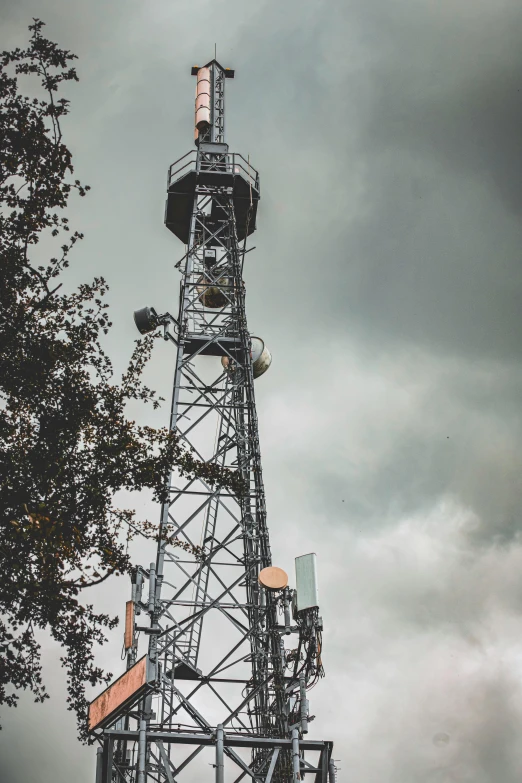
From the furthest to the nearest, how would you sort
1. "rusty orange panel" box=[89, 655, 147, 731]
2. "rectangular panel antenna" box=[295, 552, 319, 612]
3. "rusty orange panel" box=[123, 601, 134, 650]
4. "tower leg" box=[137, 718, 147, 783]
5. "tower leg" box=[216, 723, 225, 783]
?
"rectangular panel antenna" box=[295, 552, 319, 612], "rusty orange panel" box=[123, 601, 134, 650], "rusty orange panel" box=[89, 655, 147, 731], "tower leg" box=[216, 723, 225, 783], "tower leg" box=[137, 718, 147, 783]

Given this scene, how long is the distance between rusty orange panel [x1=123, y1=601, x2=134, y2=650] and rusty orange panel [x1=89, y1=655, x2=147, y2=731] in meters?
1.00

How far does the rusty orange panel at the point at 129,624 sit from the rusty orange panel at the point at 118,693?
100 centimetres

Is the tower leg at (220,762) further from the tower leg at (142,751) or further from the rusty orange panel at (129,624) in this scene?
the rusty orange panel at (129,624)

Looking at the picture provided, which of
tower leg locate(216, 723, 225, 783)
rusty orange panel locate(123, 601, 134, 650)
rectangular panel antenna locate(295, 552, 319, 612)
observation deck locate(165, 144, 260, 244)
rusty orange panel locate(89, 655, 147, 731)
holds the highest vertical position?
observation deck locate(165, 144, 260, 244)

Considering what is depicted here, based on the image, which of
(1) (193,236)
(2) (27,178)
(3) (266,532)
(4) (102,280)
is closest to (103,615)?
(4) (102,280)

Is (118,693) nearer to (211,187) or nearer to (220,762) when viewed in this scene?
(220,762)

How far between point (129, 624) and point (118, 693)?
174 centimetres

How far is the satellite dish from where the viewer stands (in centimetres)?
2185

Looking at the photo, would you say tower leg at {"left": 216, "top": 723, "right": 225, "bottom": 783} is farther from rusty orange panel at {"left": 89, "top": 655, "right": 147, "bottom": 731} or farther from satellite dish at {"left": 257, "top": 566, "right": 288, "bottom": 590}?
satellite dish at {"left": 257, "top": 566, "right": 288, "bottom": 590}

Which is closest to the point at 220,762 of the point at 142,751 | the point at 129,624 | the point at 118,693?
the point at 142,751

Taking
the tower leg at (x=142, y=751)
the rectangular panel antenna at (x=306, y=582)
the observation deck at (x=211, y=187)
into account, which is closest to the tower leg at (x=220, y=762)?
the tower leg at (x=142, y=751)

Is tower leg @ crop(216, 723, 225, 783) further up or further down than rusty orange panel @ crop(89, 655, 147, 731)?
further down

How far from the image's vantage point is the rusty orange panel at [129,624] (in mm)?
20516

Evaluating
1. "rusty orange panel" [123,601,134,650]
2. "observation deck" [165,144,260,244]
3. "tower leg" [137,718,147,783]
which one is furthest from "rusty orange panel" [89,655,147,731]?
"observation deck" [165,144,260,244]
